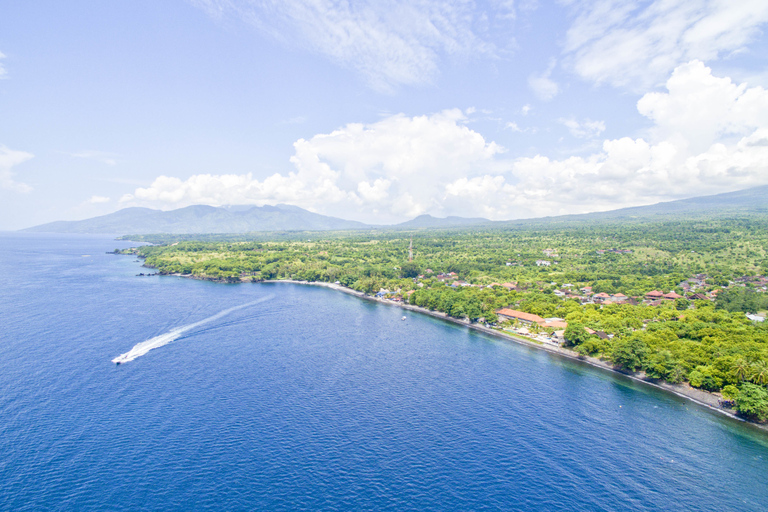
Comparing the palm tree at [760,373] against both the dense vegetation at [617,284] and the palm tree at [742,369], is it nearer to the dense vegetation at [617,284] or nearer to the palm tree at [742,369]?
the dense vegetation at [617,284]

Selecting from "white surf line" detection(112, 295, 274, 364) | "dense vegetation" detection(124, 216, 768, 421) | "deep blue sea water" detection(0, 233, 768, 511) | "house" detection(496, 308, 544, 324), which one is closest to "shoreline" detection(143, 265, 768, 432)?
"dense vegetation" detection(124, 216, 768, 421)

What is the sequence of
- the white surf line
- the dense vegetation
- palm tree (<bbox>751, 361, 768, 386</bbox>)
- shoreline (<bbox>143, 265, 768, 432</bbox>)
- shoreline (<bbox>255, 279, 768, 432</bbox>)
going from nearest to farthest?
palm tree (<bbox>751, 361, 768, 386</bbox>) → shoreline (<bbox>143, 265, 768, 432</bbox>) → shoreline (<bbox>255, 279, 768, 432</bbox>) → the dense vegetation → the white surf line

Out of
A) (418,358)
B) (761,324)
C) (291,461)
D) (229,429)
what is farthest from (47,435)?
(761,324)

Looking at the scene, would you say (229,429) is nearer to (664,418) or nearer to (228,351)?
(228,351)

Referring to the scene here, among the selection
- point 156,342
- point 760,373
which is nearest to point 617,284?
point 760,373

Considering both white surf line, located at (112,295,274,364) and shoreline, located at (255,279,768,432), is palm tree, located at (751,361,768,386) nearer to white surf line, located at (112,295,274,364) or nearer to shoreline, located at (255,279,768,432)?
shoreline, located at (255,279,768,432)

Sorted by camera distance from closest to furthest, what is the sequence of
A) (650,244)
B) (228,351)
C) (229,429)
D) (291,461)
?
(291,461) < (229,429) < (228,351) < (650,244)

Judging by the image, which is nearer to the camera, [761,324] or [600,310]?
[761,324]
